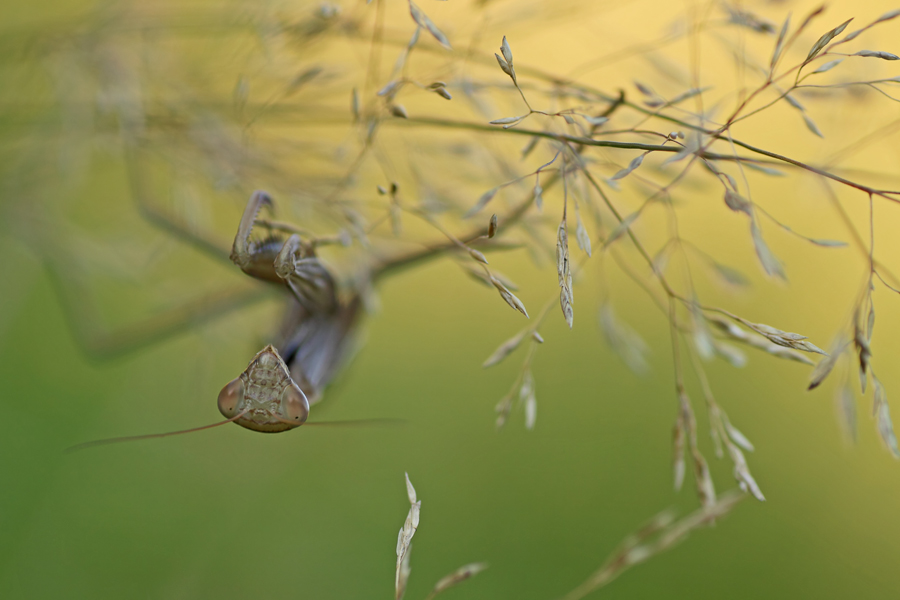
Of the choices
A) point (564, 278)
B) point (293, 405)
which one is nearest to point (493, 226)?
point (564, 278)

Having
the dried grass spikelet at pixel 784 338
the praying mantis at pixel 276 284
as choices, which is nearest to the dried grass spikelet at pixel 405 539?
the praying mantis at pixel 276 284

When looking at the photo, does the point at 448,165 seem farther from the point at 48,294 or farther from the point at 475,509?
the point at 48,294

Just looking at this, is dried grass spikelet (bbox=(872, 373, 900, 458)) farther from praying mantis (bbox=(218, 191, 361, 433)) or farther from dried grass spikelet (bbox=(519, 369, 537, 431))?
praying mantis (bbox=(218, 191, 361, 433))

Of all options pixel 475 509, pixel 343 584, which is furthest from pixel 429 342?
pixel 343 584

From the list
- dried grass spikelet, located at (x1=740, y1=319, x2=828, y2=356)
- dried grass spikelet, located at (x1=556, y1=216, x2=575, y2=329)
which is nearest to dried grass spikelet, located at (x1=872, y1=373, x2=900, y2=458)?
dried grass spikelet, located at (x1=740, y1=319, x2=828, y2=356)

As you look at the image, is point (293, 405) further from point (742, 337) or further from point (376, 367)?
point (376, 367)

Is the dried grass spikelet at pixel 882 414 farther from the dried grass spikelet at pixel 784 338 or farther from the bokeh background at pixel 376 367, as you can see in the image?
the bokeh background at pixel 376 367
